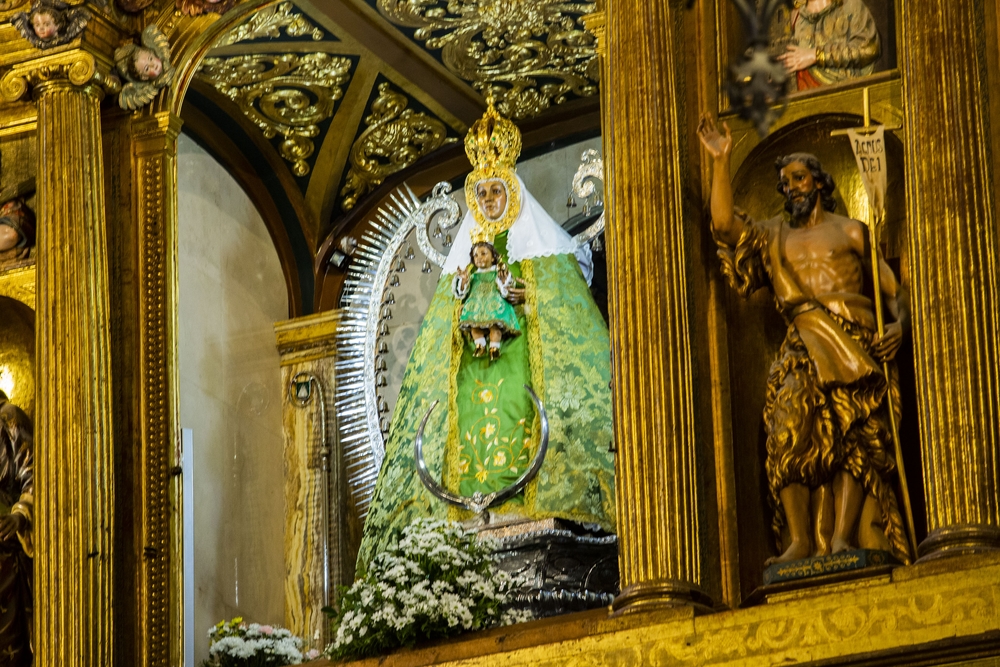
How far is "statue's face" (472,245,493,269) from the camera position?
9.65 m

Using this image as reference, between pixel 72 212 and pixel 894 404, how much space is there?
11.7ft

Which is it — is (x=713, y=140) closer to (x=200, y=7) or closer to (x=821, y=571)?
(x=821, y=571)

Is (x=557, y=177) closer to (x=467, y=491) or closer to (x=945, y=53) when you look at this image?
(x=467, y=491)

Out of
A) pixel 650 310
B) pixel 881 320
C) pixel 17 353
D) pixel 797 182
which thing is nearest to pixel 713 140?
pixel 797 182

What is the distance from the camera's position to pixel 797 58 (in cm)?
837

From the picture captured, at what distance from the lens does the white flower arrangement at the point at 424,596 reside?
26.5 ft

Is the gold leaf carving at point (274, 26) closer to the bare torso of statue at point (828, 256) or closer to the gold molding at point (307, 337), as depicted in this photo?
the gold molding at point (307, 337)

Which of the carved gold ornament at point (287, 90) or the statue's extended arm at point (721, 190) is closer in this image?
the statue's extended arm at point (721, 190)

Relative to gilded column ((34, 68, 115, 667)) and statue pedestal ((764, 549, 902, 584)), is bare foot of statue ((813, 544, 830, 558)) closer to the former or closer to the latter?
statue pedestal ((764, 549, 902, 584))

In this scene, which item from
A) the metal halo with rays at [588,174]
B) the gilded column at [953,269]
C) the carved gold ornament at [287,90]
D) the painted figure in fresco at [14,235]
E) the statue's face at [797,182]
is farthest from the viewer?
the metal halo with rays at [588,174]

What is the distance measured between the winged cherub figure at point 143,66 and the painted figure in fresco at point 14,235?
0.65m

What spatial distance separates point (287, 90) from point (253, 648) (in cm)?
287

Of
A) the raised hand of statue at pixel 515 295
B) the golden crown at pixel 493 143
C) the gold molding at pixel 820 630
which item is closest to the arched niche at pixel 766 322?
the gold molding at pixel 820 630

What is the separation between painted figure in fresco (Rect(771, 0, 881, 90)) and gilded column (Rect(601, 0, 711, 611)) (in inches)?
16.9
